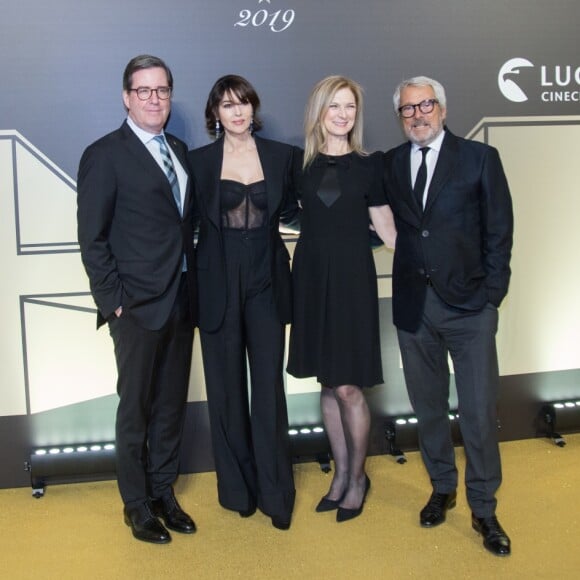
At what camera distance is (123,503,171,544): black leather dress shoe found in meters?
3.04

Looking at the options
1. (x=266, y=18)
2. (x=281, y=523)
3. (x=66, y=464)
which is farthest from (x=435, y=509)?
(x=266, y=18)

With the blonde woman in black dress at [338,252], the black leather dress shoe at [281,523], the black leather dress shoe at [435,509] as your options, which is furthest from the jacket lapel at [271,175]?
the black leather dress shoe at [435,509]

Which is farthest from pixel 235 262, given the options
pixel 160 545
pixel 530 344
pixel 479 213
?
pixel 530 344

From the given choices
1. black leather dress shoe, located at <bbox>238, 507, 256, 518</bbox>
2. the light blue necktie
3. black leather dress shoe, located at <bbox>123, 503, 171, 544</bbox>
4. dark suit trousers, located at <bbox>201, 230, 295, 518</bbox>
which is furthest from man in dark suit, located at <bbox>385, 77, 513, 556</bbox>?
black leather dress shoe, located at <bbox>123, 503, 171, 544</bbox>

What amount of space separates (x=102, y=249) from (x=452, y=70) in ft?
6.78

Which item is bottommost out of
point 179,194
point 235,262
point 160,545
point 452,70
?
point 160,545

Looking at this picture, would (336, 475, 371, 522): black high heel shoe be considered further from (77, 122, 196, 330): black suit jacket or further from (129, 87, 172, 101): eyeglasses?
(129, 87, 172, 101): eyeglasses

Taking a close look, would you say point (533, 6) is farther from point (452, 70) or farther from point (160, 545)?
point (160, 545)

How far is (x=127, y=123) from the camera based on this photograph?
2916mm

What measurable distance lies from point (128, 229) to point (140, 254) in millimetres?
105

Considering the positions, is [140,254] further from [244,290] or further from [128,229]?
[244,290]

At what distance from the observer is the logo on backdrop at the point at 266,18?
3.59m

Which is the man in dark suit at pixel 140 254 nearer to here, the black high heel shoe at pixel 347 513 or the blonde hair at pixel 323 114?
the blonde hair at pixel 323 114

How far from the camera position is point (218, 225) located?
2.92 m
